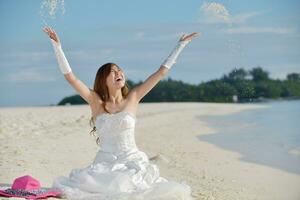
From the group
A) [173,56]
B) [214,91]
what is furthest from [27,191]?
[214,91]

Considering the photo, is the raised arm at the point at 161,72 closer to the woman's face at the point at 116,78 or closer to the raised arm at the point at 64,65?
the woman's face at the point at 116,78

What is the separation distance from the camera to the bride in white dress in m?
4.97

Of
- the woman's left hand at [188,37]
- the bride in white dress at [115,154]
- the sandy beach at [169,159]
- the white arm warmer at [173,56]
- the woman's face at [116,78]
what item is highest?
the woman's left hand at [188,37]

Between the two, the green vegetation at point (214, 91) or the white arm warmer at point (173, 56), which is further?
the green vegetation at point (214, 91)

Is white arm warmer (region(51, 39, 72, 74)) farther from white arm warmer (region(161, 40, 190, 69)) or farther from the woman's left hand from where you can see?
the woman's left hand

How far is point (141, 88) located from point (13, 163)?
2.55 metres

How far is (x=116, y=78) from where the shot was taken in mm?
5305

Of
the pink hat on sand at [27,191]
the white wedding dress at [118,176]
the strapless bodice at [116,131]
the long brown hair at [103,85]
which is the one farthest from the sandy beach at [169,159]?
the long brown hair at [103,85]

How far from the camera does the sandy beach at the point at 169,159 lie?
675 cm

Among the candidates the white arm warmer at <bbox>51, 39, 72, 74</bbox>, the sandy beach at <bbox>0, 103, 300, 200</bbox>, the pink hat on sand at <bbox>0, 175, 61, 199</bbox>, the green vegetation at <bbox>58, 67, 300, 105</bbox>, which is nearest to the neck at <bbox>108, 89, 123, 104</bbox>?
the white arm warmer at <bbox>51, 39, 72, 74</bbox>

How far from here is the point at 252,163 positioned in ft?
28.0

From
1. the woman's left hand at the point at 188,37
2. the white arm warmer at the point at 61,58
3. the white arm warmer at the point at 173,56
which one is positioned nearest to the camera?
the white arm warmer at the point at 61,58

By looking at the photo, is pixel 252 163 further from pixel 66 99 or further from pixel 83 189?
pixel 66 99

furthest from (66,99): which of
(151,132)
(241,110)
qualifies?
(151,132)
